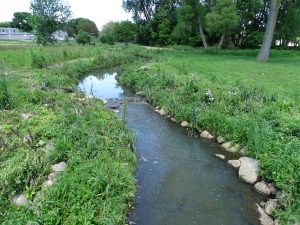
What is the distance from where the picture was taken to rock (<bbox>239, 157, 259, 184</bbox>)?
283 inches

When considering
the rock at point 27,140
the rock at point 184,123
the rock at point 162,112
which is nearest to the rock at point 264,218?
the rock at point 184,123

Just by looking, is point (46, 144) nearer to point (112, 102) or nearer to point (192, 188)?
point (192, 188)

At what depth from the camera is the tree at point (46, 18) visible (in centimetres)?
3888

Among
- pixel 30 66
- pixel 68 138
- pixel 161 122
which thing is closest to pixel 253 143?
pixel 161 122

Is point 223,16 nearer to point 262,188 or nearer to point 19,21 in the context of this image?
point 262,188

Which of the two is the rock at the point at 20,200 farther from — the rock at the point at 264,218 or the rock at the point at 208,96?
the rock at the point at 208,96

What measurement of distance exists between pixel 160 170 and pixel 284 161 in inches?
117

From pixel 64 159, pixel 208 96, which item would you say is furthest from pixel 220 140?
pixel 64 159

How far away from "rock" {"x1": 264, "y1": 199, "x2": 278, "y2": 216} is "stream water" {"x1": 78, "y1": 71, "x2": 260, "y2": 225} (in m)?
0.24

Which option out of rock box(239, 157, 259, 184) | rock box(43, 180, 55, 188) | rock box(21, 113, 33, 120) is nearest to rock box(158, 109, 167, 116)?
rock box(239, 157, 259, 184)

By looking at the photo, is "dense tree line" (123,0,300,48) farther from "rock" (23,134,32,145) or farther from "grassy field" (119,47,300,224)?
"rock" (23,134,32,145)

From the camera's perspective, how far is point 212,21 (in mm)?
27266

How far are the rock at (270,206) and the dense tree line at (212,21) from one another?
A: 20906 millimetres

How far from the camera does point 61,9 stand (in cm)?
4128
